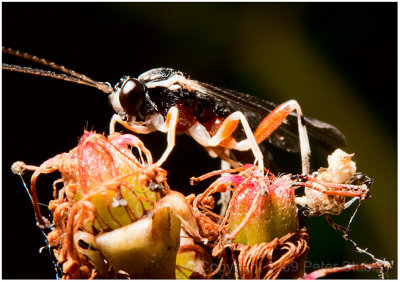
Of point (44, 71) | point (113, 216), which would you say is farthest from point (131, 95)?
point (113, 216)

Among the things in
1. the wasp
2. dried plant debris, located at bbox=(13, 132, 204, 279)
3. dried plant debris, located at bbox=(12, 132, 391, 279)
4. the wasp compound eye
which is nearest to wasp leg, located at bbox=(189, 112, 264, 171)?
the wasp

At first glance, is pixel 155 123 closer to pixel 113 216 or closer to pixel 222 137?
pixel 222 137

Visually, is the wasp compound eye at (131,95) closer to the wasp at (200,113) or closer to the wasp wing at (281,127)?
the wasp at (200,113)

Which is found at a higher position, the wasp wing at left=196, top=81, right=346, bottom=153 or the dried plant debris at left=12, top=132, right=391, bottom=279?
the wasp wing at left=196, top=81, right=346, bottom=153

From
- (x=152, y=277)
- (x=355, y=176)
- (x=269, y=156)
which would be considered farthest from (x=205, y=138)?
(x=152, y=277)

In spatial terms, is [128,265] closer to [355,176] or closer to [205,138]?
[355,176]

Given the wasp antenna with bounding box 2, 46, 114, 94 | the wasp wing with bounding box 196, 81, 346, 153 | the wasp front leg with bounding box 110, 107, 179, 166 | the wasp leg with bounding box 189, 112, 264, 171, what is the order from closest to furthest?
the wasp antenna with bounding box 2, 46, 114, 94, the wasp front leg with bounding box 110, 107, 179, 166, the wasp leg with bounding box 189, 112, 264, 171, the wasp wing with bounding box 196, 81, 346, 153

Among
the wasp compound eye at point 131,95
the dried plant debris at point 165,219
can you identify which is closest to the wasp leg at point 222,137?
the wasp compound eye at point 131,95

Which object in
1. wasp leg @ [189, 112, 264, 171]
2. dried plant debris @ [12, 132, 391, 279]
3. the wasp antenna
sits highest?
the wasp antenna

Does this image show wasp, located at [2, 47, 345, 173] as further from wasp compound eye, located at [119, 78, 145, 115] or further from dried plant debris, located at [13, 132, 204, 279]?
dried plant debris, located at [13, 132, 204, 279]
